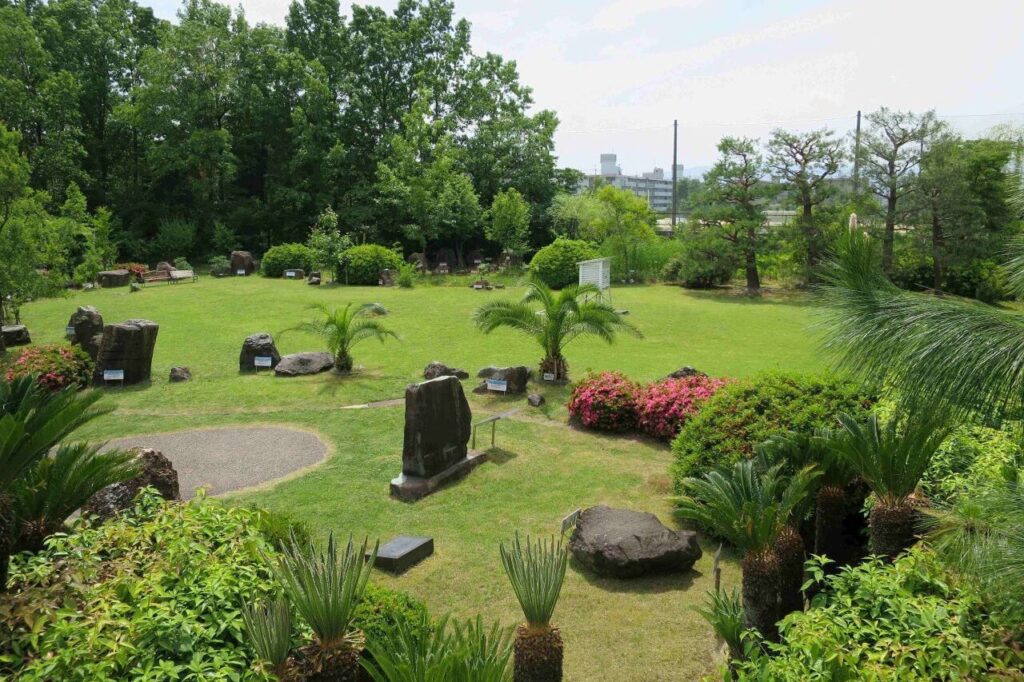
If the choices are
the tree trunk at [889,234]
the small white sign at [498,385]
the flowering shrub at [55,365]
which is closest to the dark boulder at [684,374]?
the small white sign at [498,385]

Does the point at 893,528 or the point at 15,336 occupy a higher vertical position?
the point at 15,336

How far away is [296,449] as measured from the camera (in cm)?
1020

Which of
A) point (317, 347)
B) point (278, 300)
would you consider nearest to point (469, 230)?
point (278, 300)

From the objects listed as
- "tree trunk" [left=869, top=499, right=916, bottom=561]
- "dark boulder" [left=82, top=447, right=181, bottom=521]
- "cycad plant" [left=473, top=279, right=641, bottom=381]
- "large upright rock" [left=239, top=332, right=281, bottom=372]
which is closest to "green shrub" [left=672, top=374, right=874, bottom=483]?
"tree trunk" [left=869, top=499, right=916, bottom=561]

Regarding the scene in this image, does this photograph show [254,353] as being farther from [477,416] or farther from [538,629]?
[538,629]

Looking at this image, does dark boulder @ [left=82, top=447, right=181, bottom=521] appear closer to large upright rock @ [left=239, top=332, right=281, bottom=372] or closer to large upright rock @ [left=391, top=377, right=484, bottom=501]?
large upright rock @ [left=391, top=377, right=484, bottom=501]

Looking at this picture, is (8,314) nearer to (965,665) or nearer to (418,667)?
(418,667)

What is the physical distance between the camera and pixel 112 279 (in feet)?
89.5

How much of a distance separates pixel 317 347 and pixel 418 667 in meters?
13.6

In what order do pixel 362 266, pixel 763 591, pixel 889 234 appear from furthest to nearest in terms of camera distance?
pixel 362 266
pixel 889 234
pixel 763 591

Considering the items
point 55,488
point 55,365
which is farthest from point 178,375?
point 55,488

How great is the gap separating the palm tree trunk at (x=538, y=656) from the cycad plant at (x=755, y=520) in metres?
1.51

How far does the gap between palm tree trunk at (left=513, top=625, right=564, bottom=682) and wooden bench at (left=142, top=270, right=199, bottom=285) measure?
27624 mm

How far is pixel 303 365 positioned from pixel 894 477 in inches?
440
